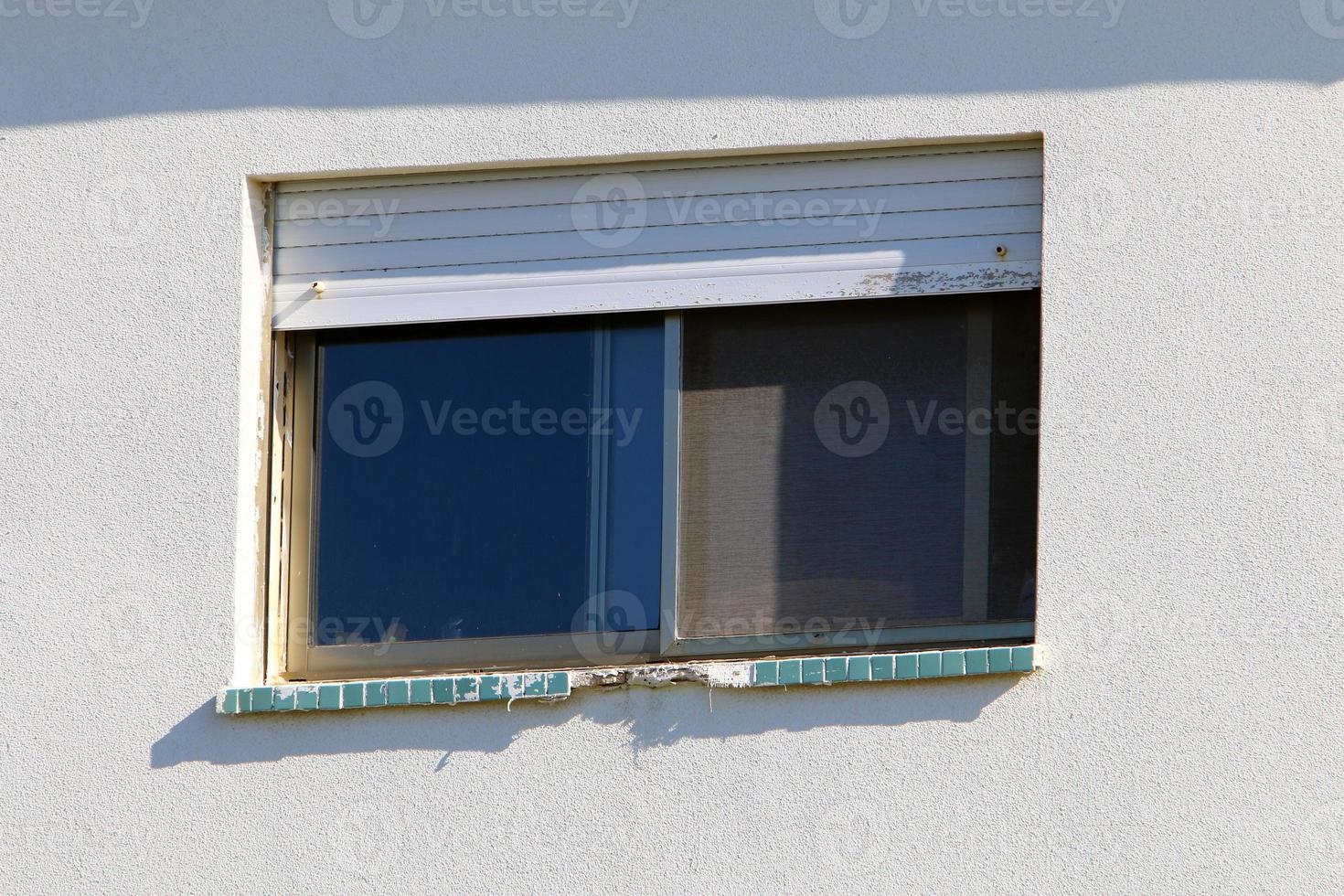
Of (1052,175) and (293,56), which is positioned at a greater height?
(293,56)

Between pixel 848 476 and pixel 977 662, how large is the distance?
628mm

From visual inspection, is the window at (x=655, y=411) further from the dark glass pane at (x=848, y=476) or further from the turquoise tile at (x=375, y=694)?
the turquoise tile at (x=375, y=694)

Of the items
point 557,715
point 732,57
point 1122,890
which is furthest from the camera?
point 732,57

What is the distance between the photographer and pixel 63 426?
14.9ft

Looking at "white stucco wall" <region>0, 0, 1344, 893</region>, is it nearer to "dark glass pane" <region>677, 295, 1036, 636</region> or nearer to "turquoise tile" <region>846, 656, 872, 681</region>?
"turquoise tile" <region>846, 656, 872, 681</region>

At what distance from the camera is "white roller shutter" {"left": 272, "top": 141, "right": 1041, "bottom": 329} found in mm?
4430

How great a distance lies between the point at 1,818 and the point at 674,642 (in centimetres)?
172

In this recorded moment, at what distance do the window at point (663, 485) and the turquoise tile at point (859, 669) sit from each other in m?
0.28

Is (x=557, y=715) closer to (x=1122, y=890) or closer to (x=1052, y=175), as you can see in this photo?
(x=1122, y=890)

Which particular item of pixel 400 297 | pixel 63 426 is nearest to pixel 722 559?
pixel 400 297
